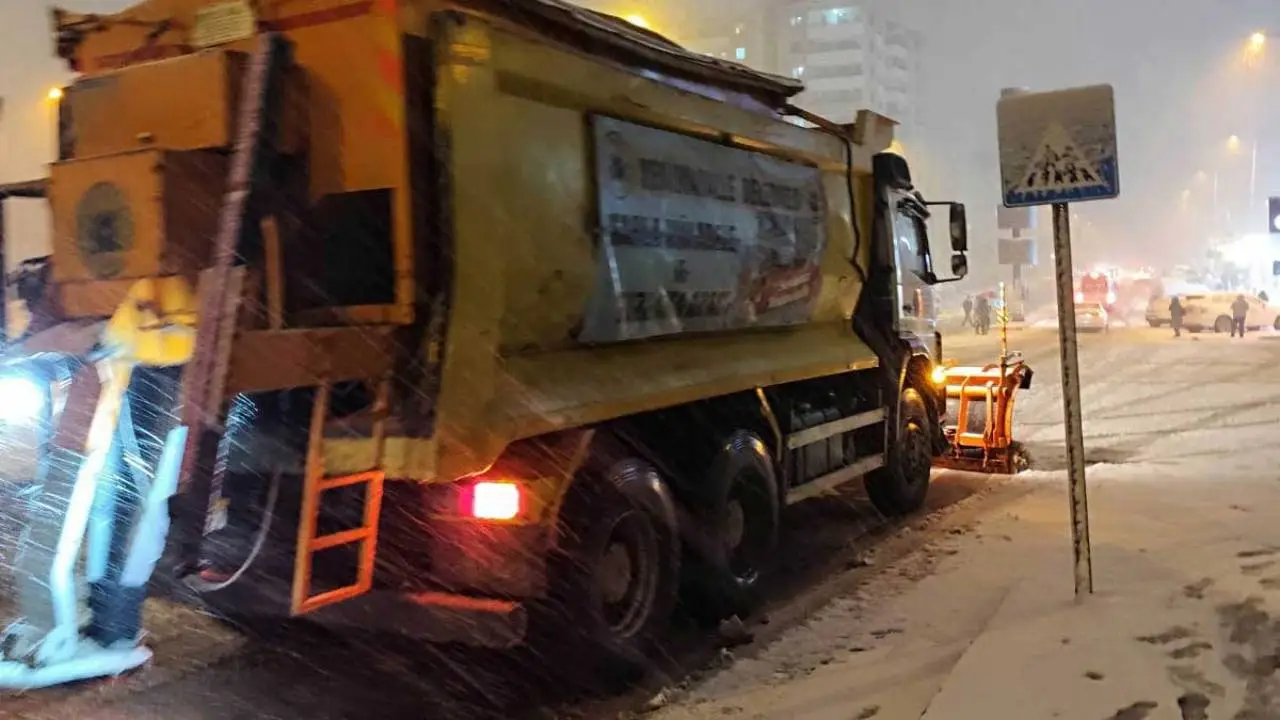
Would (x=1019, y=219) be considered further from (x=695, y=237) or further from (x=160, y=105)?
(x=160, y=105)

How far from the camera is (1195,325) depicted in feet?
121

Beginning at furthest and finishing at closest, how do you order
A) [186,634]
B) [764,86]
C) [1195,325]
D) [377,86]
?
[1195,325], [764,86], [186,634], [377,86]

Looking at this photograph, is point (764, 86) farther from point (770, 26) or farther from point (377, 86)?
point (770, 26)

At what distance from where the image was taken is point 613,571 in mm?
5336

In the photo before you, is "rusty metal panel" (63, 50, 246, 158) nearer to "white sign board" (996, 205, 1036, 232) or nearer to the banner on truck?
the banner on truck

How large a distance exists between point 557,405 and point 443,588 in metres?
0.99

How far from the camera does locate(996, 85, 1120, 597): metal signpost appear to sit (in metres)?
5.54

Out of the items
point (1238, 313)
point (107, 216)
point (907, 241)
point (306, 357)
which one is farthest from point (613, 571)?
point (1238, 313)

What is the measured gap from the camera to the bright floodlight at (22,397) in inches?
187

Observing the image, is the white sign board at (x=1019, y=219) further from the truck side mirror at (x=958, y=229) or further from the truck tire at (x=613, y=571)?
the truck tire at (x=613, y=571)

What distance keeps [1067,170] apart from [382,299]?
366 centimetres

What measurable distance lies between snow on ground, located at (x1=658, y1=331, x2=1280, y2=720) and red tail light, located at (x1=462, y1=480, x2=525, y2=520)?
118 centimetres

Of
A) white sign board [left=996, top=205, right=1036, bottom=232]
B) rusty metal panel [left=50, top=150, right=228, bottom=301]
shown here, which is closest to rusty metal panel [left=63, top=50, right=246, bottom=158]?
rusty metal panel [left=50, top=150, right=228, bottom=301]

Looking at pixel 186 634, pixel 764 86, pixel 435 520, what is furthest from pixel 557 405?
pixel 764 86
